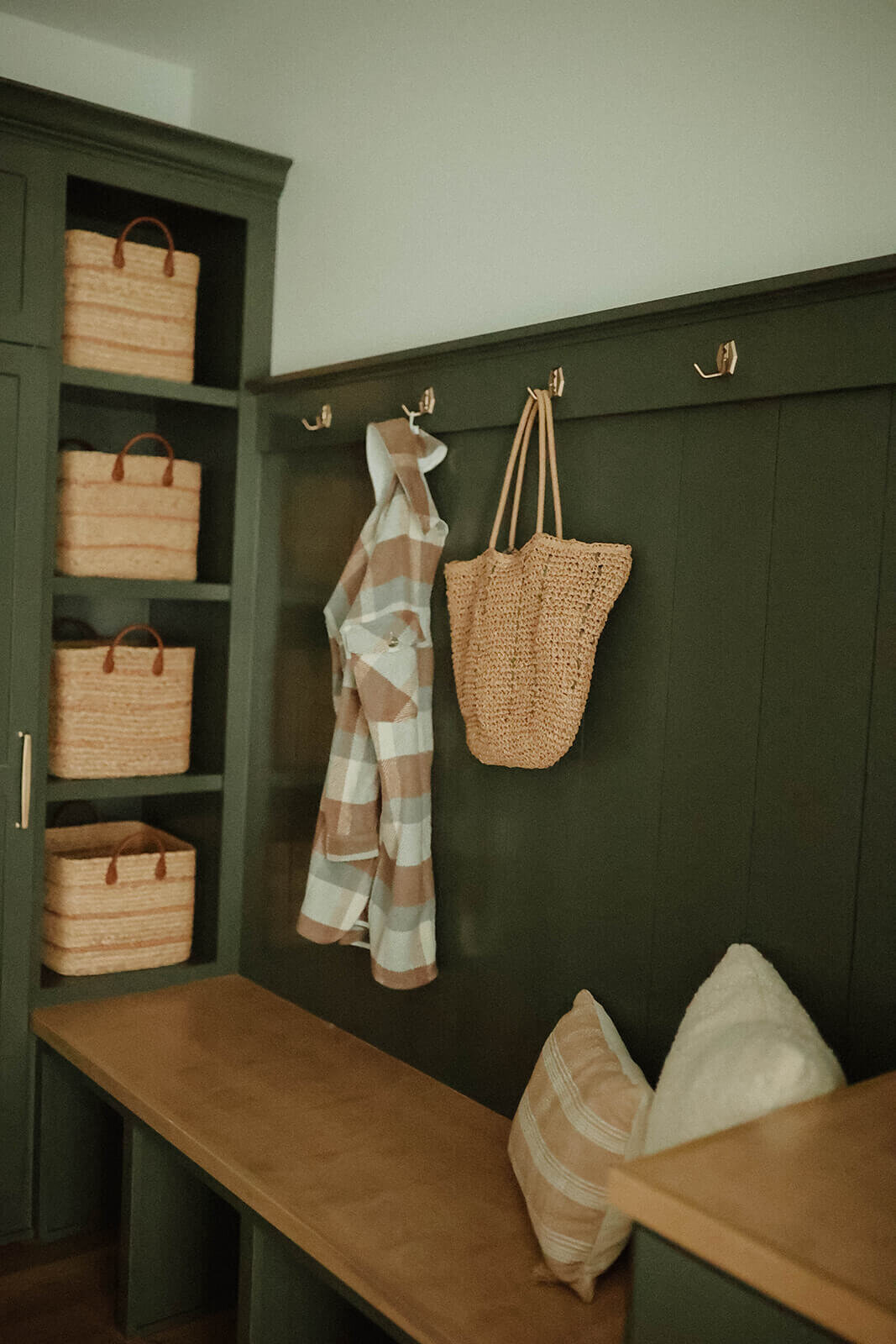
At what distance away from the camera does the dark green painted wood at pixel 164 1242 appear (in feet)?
7.29

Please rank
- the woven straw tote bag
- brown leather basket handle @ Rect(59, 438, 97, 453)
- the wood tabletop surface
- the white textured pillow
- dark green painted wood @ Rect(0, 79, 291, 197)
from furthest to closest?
brown leather basket handle @ Rect(59, 438, 97, 453)
dark green painted wood @ Rect(0, 79, 291, 197)
the woven straw tote bag
the white textured pillow
the wood tabletop surface

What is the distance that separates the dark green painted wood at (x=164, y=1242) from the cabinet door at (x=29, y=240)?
1600 mm

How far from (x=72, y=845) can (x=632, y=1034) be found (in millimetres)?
1631

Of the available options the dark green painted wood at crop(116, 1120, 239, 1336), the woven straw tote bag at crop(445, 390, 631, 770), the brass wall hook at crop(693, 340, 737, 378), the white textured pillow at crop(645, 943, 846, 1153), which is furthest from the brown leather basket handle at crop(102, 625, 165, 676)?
the white textured pillow at crop(645, 943, 846, 1153)

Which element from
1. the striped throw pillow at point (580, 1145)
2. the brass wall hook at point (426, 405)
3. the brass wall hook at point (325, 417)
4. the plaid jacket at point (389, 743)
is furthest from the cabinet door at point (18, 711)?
the striped throw pillow at point (580, 1145)

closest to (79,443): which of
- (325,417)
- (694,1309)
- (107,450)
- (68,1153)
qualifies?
(107,450)

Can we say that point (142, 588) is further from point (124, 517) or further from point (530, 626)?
point (530, 626)

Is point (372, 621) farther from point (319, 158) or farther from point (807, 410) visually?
point (319, 158)

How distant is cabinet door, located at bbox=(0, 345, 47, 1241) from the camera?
246 cm

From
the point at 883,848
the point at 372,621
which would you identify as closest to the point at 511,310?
the point at 372,621

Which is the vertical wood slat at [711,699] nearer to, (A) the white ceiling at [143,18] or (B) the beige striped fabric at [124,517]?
(B) the beige striped fabric at [124,517]

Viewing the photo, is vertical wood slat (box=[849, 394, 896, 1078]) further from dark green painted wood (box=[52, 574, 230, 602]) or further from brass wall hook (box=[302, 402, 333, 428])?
dark green painted wood (box=[52, 574, 230, 602])

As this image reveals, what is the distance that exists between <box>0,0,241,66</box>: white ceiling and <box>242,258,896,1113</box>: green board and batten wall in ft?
3.15

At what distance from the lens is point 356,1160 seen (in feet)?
6.29
